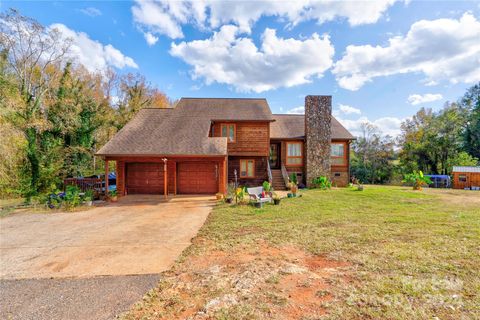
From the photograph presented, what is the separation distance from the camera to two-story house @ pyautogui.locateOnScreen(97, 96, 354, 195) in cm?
1212

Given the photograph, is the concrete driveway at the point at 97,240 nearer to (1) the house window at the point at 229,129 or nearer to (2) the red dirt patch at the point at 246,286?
(2) the red dirt patch at the point at 246,286

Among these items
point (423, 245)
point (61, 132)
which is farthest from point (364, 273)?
point (61, 132)

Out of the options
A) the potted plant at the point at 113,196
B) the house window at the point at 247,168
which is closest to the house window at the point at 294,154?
the house window at the point at 247,168

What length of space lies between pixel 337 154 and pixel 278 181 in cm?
595

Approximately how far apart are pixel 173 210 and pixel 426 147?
28266 mm

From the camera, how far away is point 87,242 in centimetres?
585

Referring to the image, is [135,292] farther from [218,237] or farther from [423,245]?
[423,245]

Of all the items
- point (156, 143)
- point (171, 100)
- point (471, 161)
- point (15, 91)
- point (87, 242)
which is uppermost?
point (171, 100)

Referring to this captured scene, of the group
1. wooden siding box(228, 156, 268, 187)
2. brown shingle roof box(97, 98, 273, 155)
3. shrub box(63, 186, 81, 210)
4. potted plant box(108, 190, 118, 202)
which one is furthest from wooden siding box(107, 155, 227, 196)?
wooden siding box(228, 156, 268, 187)

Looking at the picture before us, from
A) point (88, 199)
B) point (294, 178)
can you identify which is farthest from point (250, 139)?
point (88, 199)

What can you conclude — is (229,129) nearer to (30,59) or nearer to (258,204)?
(258,204)

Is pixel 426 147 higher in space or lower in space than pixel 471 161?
higher

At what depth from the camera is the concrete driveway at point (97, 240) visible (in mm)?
4383

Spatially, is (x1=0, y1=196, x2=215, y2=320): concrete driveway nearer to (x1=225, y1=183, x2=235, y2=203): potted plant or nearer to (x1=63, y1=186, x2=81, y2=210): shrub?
(x1=63, y1=186, x2=81, y2=210): shrub
